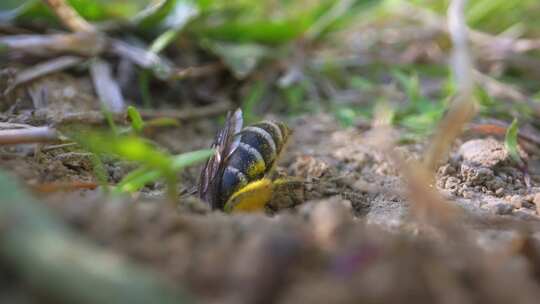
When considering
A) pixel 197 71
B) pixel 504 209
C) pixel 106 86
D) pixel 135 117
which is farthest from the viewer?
pixel 197 71

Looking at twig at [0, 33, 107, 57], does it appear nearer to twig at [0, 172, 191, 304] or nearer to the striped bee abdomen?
the striped bee abdomen

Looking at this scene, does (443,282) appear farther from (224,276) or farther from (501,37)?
(501,37)

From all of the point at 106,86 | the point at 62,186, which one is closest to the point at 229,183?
the point at 62,186

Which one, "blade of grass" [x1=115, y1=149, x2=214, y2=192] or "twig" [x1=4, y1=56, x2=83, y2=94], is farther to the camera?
"twig" [x1=4, y1=56, x2=83, y2=94]

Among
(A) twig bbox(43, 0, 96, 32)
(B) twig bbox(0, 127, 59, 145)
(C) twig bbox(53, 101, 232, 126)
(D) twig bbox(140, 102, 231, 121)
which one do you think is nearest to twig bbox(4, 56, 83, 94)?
(A) twig bbox(43, 0, 96, 32)

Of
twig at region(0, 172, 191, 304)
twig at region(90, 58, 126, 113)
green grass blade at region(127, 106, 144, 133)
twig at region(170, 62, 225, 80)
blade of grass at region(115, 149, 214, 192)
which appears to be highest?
twig at region(170, 62, 225, 80)

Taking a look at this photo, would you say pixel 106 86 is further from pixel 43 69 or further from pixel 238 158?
pixel 238 158

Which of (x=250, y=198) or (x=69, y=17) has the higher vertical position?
(x=69, y=17)

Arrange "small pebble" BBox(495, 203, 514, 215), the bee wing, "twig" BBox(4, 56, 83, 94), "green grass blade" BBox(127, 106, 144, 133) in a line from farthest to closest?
"twig" BBox(4, 56, 83, 94)
"green grass blade" BBox(127, 106, 144, 133)
the bee wing
"small pebble" BBox(495, 203, 514, 215)
